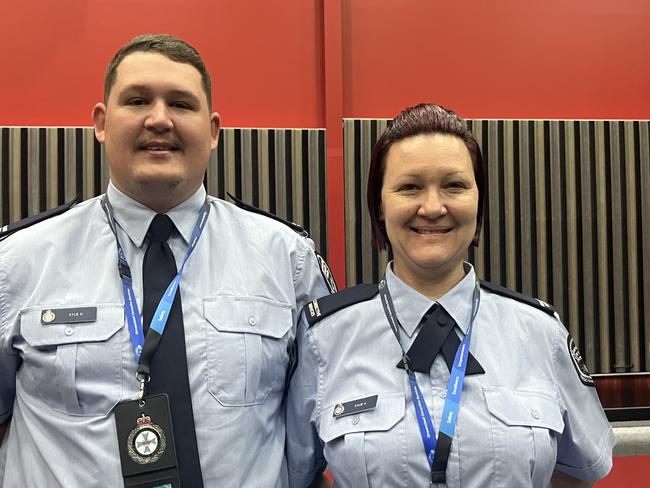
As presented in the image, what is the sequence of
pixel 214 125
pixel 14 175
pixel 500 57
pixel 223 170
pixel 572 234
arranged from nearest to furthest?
pixel 214 125 → pixel 14 175 → pixel 223 170 → pixel 572 234 → pixel 500 57

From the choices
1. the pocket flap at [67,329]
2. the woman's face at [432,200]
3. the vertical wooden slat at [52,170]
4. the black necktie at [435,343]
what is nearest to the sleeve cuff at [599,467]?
the black necktie at [435,343]

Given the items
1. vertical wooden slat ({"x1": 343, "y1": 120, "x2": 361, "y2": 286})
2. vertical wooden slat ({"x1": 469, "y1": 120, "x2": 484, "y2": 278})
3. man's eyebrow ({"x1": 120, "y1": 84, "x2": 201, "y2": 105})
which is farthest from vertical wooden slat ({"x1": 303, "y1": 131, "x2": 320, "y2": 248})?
man's eyebrow ({"x1": 120, "y1": 84, "x2": 201, "y2": 105})

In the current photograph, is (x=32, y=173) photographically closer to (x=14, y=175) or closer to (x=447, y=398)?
(x=14, y=175)

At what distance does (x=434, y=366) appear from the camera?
1540mm

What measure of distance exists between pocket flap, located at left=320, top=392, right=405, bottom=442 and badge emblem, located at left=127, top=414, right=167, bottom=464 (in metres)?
0.40

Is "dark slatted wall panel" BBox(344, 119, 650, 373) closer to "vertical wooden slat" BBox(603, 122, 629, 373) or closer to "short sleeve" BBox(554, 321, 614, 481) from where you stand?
"vertical wooden slat" BBox(603, 122, 629, 373)

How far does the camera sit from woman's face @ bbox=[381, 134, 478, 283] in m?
1.52

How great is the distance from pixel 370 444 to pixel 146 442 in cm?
53

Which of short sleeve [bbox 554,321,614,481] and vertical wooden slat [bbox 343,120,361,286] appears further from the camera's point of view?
vertical wooden slat [bbox 343,120,361,286]

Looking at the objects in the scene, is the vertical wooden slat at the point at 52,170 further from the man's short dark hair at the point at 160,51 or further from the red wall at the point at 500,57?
the man's short dark hair at the point at 160,51

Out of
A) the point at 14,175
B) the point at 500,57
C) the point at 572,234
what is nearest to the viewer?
the point at 14,175

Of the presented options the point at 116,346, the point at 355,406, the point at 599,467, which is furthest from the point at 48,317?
the point at 599,467

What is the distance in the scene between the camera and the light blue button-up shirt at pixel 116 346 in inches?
59.0

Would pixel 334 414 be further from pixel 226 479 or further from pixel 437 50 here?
pixel 437 50
